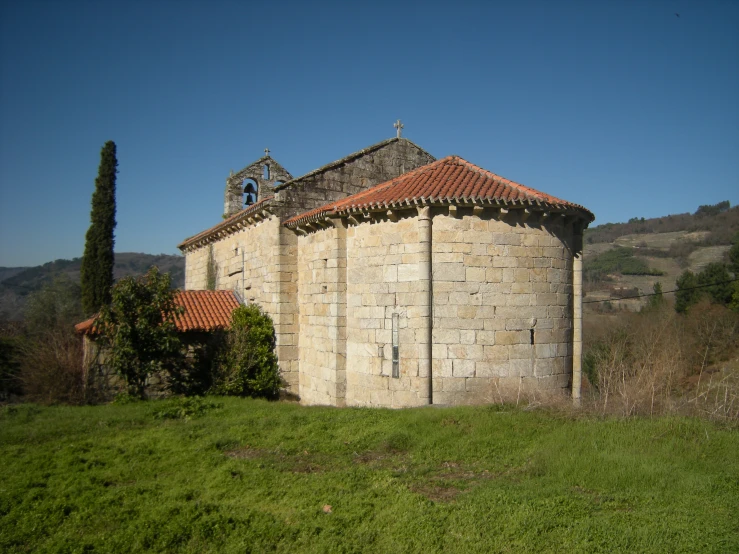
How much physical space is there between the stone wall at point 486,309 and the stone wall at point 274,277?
4946 millimetres

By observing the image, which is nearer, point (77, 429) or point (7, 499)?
point (7, 499)

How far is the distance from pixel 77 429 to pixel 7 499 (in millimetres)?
3224

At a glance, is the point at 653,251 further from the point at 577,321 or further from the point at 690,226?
the point at 577,321

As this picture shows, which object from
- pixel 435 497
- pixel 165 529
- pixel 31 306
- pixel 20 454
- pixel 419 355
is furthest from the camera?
pixel 31 306

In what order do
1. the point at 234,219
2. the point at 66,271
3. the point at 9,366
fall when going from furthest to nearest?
the point at 66,271, the point at 234,219, the point at 9,366

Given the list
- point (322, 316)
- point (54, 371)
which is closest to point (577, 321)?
point (322, 316)

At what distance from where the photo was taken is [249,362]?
13.5 meters

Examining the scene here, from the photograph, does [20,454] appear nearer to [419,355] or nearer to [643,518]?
[419,355]

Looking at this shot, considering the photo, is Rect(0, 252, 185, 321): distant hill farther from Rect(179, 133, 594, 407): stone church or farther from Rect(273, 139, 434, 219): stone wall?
Rect(179, 133, 594, 407): stone church

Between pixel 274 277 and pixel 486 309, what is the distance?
611cm

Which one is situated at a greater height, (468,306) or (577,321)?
(468,306)

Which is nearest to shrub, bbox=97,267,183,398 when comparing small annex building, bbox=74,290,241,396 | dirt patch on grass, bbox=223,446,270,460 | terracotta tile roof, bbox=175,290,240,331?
small annex building, bbox=74,290,241,396

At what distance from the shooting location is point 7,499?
6.54 metres

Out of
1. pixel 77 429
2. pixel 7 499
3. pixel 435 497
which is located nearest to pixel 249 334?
pixel 77 429
